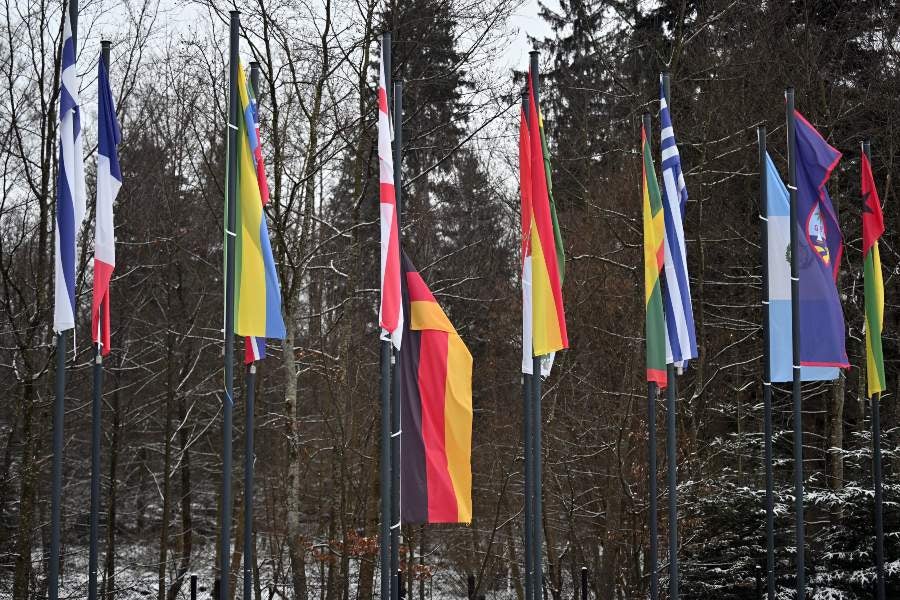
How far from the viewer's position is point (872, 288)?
41.6ft

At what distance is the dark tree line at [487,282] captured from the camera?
585 inches

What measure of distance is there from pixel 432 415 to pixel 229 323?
2067 millimetres

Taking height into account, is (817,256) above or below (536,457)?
above

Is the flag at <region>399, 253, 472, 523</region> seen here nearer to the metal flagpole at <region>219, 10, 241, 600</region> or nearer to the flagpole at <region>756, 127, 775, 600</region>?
the metal flagpole at <region>219, 10, 241, 600</region>

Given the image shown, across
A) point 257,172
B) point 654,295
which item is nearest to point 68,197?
point 257,172

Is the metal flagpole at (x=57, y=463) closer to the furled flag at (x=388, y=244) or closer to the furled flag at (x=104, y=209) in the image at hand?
the furled flag at (x=104, y=209)

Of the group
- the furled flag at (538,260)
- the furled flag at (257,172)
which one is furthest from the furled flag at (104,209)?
the furled flag at (538,260)

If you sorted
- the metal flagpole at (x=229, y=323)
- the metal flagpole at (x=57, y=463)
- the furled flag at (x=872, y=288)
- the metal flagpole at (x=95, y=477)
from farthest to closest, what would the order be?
the furled flag at (x=872, y=288)
the metal flagpole at (x=95, y=477)
the metal flagpole at (x=229, y=323)
the metal flagpole at (x=57, y=463)

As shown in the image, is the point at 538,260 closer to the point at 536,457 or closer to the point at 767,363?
the point at 536,457

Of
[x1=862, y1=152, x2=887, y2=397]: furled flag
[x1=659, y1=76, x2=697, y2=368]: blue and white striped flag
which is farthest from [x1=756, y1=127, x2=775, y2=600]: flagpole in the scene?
[x1=862, y1=152, x2=887, y2=397]: furled flag

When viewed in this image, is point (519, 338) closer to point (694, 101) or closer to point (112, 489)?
point (694, 101)

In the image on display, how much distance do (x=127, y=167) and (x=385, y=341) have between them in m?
12.7

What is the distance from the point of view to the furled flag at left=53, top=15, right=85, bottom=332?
868 cm

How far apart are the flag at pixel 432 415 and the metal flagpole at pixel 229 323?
5.16 feet
